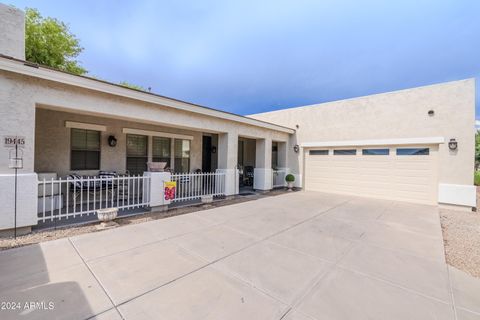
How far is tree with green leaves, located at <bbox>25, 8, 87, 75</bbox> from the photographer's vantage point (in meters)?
15.3

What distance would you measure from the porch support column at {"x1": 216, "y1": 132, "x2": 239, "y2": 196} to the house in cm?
5

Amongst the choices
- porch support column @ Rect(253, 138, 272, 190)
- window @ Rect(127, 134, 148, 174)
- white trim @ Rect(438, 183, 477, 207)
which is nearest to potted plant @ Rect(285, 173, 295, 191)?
porch support column @ Rect(253, 138, 272, 190)

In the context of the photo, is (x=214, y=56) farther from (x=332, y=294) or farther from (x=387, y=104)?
(x=332, y=294)

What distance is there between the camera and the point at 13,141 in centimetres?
420

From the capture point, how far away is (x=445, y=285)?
2955mm

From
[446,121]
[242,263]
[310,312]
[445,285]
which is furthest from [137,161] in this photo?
[446,121]

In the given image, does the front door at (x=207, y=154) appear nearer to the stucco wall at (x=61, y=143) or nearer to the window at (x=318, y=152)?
the stucco wall at (x=61, y=143)

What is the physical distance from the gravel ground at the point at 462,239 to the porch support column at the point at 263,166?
6935 mm

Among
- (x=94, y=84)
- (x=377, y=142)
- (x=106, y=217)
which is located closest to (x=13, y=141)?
(x=94, y=84)

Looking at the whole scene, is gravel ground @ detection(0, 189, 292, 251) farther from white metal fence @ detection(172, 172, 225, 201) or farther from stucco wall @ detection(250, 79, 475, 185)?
stucco wall @ detection(250, 79, 475, 185)

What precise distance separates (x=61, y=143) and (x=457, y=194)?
15103 mm

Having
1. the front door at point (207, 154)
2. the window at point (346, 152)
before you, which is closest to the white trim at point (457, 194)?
the window at point (346, 152)

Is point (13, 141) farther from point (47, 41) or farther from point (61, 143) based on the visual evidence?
point (47, 41)

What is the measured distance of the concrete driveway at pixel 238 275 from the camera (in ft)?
7.57
